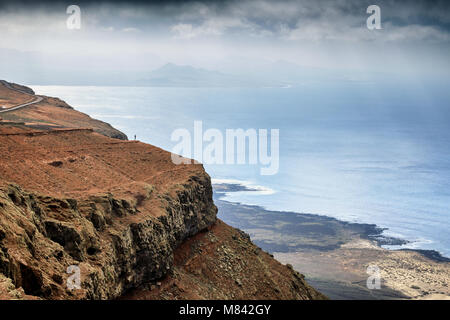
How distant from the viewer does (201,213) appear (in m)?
35.4

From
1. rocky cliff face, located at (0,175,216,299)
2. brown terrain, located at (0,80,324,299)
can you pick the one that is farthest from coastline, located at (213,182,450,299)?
rocky cliff face, located at (0,175,216,299)

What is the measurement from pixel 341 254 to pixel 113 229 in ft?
243

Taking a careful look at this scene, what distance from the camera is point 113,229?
24.5 metres

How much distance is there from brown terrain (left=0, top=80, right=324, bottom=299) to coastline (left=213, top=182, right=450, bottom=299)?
40.1m

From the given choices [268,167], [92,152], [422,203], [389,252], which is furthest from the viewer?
[268,167]

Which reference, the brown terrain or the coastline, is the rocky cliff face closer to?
the brown terrain

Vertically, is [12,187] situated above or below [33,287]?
above

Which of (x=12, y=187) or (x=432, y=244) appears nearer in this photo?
(x=12, y=187)

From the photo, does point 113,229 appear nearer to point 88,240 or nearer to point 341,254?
point 88,240

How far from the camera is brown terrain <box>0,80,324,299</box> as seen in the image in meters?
17.8

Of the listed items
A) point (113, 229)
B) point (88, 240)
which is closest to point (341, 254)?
point (113, 229)

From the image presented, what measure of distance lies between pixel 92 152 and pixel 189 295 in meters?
12.1
